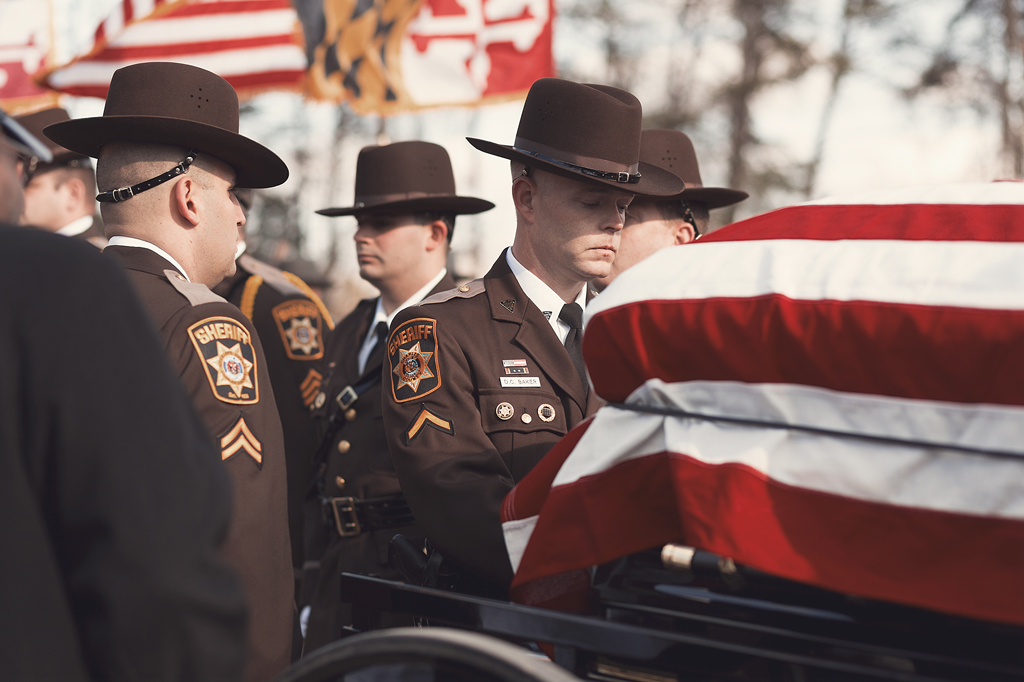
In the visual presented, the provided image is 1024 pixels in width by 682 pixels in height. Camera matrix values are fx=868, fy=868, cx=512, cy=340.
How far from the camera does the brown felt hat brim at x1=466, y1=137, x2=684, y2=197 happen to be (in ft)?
9.05

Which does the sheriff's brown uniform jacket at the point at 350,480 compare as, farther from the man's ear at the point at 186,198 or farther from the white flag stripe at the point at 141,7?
the white flag stripe at the point at 141,7

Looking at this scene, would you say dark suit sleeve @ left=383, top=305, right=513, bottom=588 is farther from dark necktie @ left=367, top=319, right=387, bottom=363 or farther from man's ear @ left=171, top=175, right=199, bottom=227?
dark necktie @ left=367, top=319, right=387, bottom=363

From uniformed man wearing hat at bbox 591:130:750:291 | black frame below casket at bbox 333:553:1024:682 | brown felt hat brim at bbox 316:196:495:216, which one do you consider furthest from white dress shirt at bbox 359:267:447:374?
black frame below casket at bbox 333:553:1024:682

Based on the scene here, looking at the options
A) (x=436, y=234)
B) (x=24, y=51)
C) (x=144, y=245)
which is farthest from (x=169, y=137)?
(x=24, y=51)

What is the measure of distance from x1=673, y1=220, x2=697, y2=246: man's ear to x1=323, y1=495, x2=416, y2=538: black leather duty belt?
1.71 metres

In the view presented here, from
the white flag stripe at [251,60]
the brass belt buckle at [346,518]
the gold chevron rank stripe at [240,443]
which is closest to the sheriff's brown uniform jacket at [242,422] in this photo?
the gold chevron rank stripe at [240,443]

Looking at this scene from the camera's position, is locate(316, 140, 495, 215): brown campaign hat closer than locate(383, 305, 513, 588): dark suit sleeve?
No

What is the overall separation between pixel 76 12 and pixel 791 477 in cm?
2710

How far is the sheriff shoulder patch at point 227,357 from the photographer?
7.22 ft

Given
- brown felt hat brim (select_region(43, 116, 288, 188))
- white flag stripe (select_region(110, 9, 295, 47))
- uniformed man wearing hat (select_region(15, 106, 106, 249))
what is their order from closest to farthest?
brown felt hat brim (select_region(43, 116, 288, 188))
uniformed man wearing hat (select_region(15, 106, 106, 249))
white flag stripe (select_region(110, 9, 295, 47))

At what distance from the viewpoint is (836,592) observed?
1457mm

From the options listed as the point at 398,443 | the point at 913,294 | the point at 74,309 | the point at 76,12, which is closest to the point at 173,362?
the point at 398,443

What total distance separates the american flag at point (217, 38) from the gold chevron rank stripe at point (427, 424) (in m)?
6.07

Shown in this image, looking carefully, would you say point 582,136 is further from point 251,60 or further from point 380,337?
point 251,60
